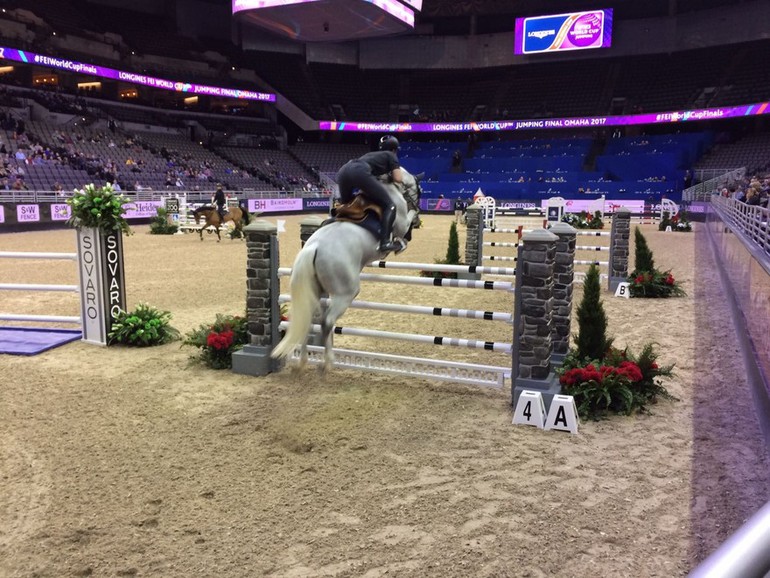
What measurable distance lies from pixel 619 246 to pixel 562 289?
5.95 m

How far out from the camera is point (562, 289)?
6574mm

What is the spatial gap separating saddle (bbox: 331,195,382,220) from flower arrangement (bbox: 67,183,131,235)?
391 cm

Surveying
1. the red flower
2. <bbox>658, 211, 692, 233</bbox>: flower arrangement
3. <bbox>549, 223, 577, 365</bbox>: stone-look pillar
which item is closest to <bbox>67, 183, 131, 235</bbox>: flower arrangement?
the red flower

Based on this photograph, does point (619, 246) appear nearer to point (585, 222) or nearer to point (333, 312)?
point (333, 312)

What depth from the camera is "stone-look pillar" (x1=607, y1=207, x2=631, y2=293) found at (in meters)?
11.4

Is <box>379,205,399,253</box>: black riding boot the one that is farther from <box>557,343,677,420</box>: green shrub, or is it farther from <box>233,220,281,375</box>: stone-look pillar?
<box>557,343,677,420</box>: green shrub

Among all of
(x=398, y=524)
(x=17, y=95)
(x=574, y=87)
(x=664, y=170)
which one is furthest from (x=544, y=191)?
(x=398, y=524)

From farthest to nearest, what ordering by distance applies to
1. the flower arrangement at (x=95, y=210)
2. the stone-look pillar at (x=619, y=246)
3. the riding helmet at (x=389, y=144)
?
the stone-look pillar at (x=619, y=246) < the flower arrangement at (x=95, y=210) < the riding helmet at (x=389, y=144)

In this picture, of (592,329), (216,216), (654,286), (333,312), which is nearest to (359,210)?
(333,312)

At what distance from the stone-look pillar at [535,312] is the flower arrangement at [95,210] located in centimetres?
517

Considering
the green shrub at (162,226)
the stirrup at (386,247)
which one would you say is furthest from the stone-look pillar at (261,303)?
the green shrub at (162,226)

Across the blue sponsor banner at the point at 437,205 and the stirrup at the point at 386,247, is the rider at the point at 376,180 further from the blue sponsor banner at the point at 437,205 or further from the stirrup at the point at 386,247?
the blue sponsor banner at the point at 437,205

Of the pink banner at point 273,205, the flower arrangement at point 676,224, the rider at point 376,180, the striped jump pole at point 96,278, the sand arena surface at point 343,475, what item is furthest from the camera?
the pink banner at point 273,205

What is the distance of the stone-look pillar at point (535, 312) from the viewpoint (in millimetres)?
5395
